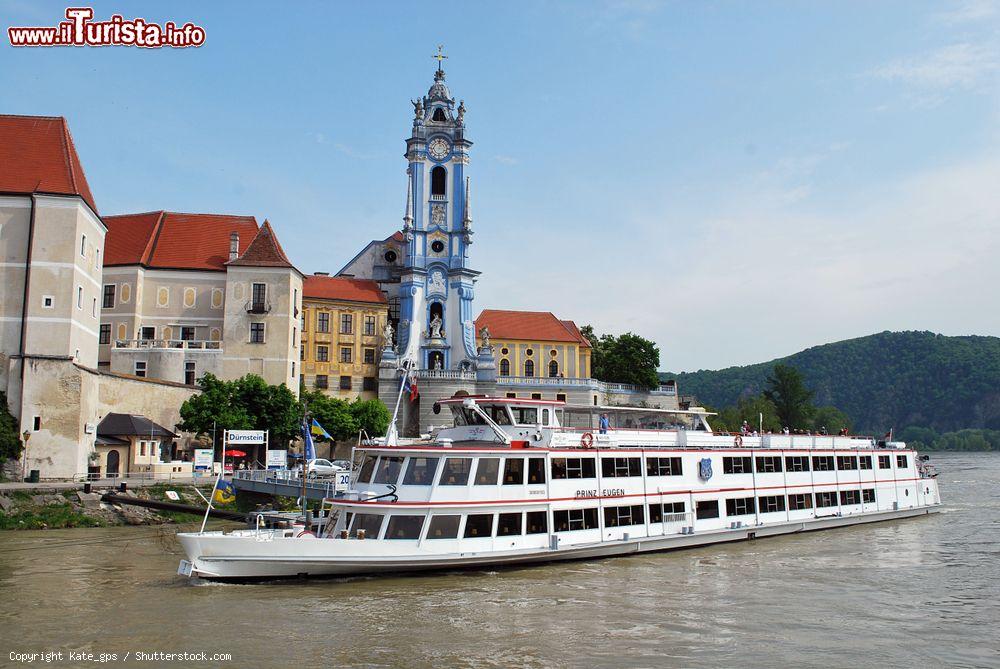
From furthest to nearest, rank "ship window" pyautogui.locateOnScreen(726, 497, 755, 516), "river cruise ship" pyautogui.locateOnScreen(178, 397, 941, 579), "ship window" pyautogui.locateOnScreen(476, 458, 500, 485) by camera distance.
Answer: "ship window" pyautogui.locateOnScreen(726, 497, 755, 516) → "ship window" pyautogui.locateOnScreen(476, 458, 500, 485) → "river cruise ship" pyautogui.locateOnScreen(178, 397, 941, 579)

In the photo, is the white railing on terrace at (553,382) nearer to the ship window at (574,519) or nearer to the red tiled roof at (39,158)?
the red tiled roof at (39,158)

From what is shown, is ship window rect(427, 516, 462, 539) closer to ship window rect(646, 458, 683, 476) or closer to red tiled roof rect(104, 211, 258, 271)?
ship window rect(646, 458, 683, 476)

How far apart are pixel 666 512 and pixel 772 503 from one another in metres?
6.51

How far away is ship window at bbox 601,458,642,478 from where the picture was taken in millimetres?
28078

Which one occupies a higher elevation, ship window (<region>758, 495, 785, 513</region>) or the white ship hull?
ship window (<region>758, 495, 785, 513</region>)

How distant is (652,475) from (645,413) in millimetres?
2498

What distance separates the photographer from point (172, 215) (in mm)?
64562

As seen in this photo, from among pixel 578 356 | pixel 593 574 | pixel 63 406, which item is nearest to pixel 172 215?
pixel 63 406

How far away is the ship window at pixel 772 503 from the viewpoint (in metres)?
33.3

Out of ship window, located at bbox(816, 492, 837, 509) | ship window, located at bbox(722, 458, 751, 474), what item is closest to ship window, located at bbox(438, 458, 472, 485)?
ship window, located at bbox(722, 458, 751, 474)

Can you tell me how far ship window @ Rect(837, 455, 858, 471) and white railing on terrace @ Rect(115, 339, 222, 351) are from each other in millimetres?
40061

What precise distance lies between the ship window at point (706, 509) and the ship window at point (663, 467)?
60.5 inches

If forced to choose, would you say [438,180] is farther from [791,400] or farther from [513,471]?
[791,400]

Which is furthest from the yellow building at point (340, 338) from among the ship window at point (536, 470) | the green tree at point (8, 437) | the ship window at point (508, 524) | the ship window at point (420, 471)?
the ship window at point (508, 524)
